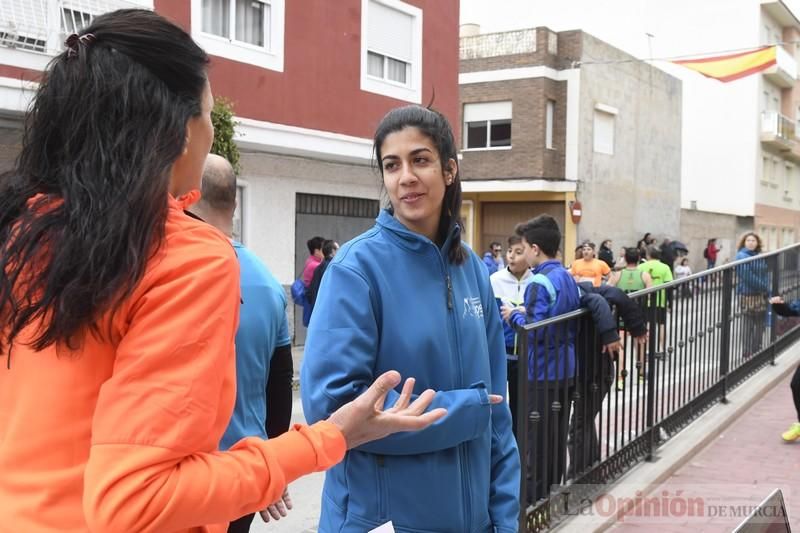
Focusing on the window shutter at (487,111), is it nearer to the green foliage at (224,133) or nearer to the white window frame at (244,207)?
the white window frame at (244,207)

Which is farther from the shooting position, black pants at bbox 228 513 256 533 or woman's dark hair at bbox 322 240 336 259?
woman's dark hair at bbox 322 240 336 259

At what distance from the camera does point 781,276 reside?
9.44 metres

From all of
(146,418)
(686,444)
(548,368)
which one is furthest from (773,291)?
(146,418)

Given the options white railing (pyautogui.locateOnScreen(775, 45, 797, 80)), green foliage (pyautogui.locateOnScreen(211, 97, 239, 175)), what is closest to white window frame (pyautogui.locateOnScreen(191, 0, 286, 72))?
green foliage (pyautogui.locateOnScreen(211, 97, 239, 175))

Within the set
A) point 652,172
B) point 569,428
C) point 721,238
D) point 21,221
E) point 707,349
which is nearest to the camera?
point 21,221

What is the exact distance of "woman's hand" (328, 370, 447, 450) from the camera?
4.59 ft

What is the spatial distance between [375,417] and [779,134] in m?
36.2

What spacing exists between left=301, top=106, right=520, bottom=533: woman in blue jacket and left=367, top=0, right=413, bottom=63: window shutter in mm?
11433

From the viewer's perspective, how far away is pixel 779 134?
1287 inches

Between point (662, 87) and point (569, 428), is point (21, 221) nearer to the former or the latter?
point (569, 428)

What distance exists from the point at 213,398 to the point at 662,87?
29490 millimetres

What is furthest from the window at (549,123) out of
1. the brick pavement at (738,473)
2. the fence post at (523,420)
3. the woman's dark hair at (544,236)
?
the fence post at (523,420)

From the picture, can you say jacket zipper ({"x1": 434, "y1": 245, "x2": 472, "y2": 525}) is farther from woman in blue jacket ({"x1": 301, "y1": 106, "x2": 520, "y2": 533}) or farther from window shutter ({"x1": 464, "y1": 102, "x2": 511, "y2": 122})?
window shutter ({"x1": 464, "y1": 102, "x2": 511, "y2": 122})

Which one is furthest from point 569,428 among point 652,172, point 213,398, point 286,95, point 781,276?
point 652,172
